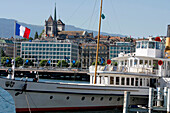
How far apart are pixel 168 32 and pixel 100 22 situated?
27.4 ft

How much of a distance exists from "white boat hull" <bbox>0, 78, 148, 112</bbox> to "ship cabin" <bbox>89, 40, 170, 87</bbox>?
135cm

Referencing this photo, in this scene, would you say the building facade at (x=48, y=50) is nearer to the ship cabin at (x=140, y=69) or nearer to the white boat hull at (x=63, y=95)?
the ship cabin at (x=140, y=69)

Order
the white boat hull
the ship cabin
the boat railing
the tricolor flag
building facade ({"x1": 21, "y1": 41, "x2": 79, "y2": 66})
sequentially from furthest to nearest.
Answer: building facade ({"x1": 21, "y1": 41, "x2": 79, "y2": 66}), the tricolor flag, the boat railing, the ship cabin, the white boat hull

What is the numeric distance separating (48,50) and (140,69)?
509 ft

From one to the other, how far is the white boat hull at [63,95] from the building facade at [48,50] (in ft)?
508

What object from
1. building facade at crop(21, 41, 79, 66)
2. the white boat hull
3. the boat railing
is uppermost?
building facade at crop(21, 41, 79, 66)

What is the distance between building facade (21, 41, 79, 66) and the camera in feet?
619

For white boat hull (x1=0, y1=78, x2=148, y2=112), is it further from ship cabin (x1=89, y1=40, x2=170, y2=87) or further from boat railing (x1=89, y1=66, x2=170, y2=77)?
boat railing (x1=89, y1=66, x2=170, y2=77)

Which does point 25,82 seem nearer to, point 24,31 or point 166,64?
point 24,31

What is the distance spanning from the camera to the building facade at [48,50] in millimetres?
188625

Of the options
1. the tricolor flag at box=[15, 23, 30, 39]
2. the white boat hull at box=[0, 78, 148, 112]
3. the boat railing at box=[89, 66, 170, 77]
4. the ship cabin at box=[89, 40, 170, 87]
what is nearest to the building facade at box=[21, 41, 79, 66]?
the ship cabin at box=[89, 40, 170, 87]

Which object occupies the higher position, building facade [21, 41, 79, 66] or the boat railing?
building facade [21, 41, 79, 66]

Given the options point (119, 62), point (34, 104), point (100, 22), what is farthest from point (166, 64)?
point (34, 104)

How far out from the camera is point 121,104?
34500 mm
